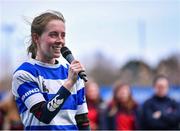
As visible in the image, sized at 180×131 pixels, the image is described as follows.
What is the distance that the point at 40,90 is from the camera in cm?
473

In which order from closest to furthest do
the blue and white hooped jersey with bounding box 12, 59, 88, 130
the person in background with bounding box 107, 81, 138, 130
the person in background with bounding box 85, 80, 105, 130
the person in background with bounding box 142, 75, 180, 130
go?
the blue and white hooped jersey with bounding box 12, 59, 88, 130 → the person in background with bounding box 142, 75, 180, 130 → the person in background with bounding box 107, 81, 138, 130 → the person in background with bounding box 85, 80, 105, 130

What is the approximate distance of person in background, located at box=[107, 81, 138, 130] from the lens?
10203 mm

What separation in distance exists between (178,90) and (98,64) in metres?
41.0

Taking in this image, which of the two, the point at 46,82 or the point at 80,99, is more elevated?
the point at 46,82

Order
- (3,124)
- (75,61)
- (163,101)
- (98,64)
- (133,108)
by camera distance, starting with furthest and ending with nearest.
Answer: (98,64) → (3,124) → (133,108) → (163,101) → (75,61)

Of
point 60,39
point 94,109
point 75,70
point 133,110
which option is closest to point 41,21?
point 60,39

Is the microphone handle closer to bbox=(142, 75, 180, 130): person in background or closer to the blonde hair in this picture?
the blonde hair

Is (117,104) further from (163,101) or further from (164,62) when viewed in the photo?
(164,62)

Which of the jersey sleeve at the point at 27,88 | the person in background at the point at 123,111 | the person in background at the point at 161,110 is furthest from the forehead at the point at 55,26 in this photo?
the person in background at the point at 123,111

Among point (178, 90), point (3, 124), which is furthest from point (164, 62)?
point (3, 124)

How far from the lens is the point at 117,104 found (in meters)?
10.3

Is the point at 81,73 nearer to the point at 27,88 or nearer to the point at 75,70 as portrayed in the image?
the point at 75,70

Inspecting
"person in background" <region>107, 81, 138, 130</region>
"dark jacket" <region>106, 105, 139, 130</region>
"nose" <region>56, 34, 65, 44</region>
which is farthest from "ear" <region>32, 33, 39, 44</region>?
"dark jacket" <region>106, 105, 139, 130</region>

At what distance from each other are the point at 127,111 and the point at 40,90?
223 inches
